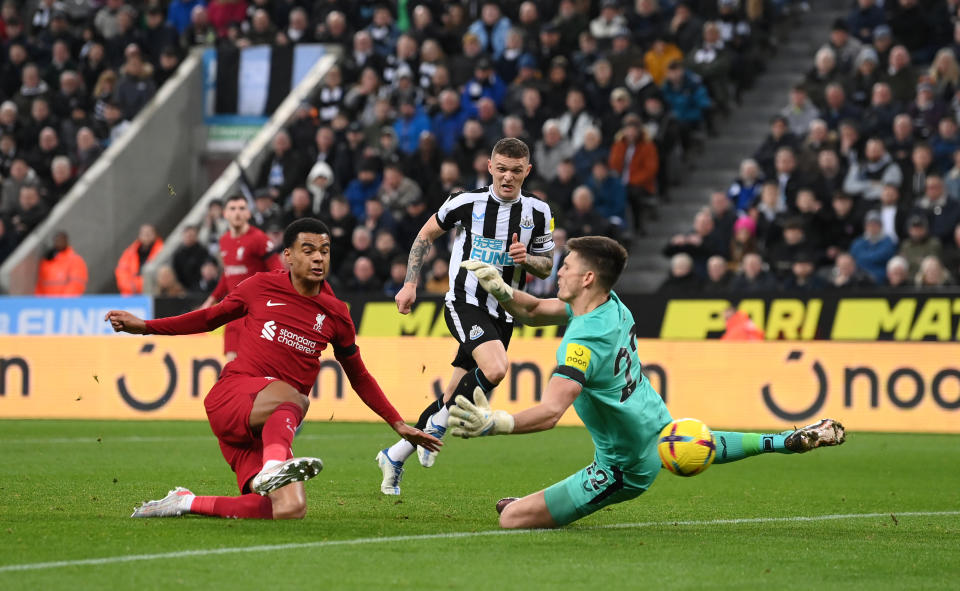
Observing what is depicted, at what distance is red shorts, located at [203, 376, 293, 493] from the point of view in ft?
26.2

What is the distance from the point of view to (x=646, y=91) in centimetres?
2098

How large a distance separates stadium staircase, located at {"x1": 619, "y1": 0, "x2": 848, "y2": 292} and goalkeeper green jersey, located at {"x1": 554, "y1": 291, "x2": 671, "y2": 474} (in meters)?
12.7

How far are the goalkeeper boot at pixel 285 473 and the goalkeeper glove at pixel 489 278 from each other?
3.94ft

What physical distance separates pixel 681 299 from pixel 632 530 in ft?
32.8

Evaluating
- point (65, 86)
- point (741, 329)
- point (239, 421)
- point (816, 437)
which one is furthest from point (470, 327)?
point (65, 86)

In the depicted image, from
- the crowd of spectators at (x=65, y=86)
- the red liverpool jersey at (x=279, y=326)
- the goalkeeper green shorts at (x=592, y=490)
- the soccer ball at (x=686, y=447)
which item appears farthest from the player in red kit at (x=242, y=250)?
the crowd of spectators at (x=65, y=86)

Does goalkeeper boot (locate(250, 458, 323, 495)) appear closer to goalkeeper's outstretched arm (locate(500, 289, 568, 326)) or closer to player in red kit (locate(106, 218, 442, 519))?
player in red kit (locate(106, 218, 442, 519))

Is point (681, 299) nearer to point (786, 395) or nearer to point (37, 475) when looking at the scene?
point (786, 395)

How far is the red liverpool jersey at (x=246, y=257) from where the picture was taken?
531 inches

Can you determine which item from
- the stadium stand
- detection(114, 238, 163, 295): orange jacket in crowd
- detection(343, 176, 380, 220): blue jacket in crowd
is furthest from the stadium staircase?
detection(114, 238, 163, 295): orange jacket in crowd

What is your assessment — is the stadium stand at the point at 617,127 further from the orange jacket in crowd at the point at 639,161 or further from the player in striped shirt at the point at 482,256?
the player in striped shirt at the point at 482,256

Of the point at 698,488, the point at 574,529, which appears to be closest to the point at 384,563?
the point at 574,529

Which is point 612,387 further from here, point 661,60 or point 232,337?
point 661,60

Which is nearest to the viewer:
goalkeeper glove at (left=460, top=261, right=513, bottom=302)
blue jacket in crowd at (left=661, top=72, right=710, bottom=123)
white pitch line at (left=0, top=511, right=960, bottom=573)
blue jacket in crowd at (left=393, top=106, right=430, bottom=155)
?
Result: white pitch line at (left=0, top=511, right=960, bottom=573)
